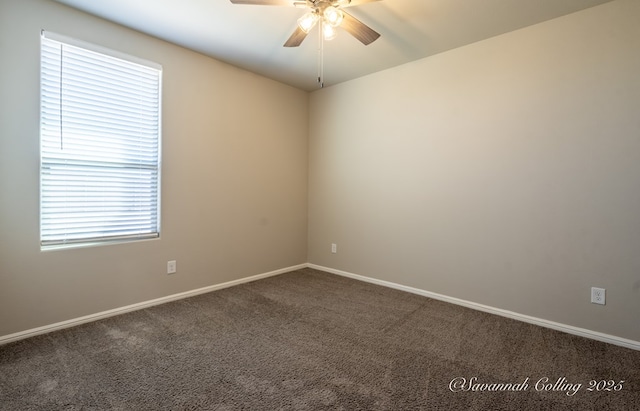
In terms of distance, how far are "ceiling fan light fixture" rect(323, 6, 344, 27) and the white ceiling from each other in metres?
0.43

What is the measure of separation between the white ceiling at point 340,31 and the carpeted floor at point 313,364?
2548 mm

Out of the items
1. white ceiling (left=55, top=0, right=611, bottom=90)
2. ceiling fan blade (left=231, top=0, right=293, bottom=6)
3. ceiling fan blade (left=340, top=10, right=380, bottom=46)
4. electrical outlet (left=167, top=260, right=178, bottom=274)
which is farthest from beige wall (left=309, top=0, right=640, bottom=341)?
electrical outlet (left=167, top=260, right=178, bottom=274)

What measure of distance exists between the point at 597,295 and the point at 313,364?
7.42ft

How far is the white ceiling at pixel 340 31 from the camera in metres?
2.37

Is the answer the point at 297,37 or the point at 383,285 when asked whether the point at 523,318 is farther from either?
the point at 297,37

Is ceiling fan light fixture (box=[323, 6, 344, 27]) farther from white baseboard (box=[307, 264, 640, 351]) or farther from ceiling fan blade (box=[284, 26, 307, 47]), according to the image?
white baseboard (box=[307, 264, 640, 351])

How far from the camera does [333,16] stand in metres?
2.06

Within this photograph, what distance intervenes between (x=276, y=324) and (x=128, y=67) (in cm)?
263

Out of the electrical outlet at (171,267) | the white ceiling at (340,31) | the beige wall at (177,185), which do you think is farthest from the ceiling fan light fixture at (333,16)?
the electrical outlet at (171,267)

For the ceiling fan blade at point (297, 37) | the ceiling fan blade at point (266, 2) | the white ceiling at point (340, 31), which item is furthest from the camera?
the white ceiling at point (340, 31)

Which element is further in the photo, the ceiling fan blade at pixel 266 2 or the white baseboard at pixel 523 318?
the white baseboard at pixel 523 318

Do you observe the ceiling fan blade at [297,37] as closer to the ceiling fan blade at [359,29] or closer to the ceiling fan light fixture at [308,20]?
the ceiling fan light fixture at [308,20]

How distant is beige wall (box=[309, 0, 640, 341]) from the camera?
2314mm

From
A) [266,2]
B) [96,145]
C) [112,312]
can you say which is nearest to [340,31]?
[266,2]
